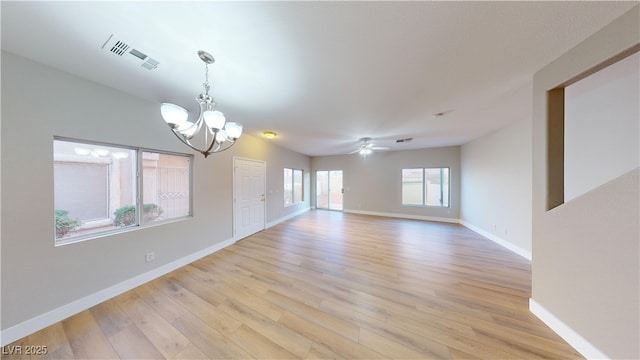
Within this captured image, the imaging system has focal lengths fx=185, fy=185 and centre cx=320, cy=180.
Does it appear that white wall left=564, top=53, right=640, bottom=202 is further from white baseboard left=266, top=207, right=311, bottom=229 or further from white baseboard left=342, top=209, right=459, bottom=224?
white baseboard left=266, top=207, right=311, bottom=229

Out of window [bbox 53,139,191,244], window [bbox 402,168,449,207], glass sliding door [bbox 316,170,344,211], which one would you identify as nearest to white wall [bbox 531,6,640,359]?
window [bbox 402,168,449,207]

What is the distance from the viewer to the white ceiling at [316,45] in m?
1.22

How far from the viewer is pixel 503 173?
3.89 meters

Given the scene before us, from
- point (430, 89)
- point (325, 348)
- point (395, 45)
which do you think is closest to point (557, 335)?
point (325, 348)

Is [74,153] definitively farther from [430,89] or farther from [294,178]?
[294,178]

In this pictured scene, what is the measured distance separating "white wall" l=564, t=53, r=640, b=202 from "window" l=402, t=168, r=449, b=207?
13.2ft

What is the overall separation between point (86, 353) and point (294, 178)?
5915 millimetres

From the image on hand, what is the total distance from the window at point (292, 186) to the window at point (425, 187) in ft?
13.0

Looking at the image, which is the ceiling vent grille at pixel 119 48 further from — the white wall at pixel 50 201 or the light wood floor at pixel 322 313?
the light wood floor at pixel 322 313

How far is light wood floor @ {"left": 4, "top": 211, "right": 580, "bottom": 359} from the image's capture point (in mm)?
1569

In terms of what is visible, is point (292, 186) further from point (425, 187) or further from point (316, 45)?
point (316, 45)

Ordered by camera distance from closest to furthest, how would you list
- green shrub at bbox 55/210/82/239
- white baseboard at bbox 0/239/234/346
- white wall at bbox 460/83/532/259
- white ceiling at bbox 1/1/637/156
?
1. white ceiling at bbox 1/1/637/156
2. white baseboard at bbox 0/239/234/346
3. green shrub at bbox 55/210/82/239
4. white wall at bbox 460/83/532/259

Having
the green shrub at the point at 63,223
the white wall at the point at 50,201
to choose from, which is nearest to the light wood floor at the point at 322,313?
the white wall at the point at 50,201

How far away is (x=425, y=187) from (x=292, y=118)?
5.47 meters
